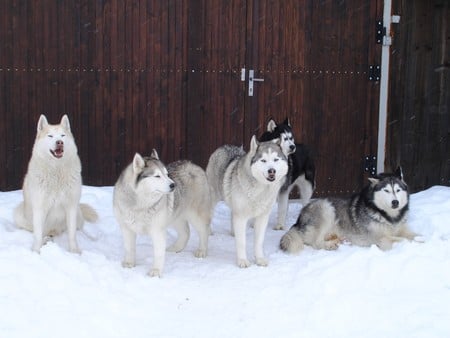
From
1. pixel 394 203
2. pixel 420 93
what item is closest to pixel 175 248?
pixel 394 203

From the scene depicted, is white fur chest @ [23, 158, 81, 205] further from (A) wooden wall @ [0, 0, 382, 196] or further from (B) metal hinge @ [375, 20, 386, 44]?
(B) metal hinge @ [375, 20, 386, 44]

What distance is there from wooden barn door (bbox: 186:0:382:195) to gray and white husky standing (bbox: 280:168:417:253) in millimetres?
2273

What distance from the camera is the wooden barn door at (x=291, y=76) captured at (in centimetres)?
787

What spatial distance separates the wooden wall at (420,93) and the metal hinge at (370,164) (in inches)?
8.8

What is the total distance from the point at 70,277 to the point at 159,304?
2.33ft

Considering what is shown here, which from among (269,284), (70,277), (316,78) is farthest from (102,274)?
(316,78)

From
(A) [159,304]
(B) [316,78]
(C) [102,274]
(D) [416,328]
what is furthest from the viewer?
(B) [316,78]

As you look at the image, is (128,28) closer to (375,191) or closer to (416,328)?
(375,191)

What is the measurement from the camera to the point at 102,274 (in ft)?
15.6

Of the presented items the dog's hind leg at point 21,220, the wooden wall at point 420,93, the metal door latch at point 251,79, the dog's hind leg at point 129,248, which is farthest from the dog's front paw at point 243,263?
the wooden wall at point 420,93

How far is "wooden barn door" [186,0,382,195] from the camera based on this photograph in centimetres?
787

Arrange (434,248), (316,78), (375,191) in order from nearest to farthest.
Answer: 1. (434,248)
2. (375,191)
3. (316,78)

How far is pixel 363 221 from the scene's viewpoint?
5.92 meters

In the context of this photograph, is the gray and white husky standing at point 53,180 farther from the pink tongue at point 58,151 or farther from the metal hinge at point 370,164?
the metal hinge at point 370,164
